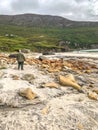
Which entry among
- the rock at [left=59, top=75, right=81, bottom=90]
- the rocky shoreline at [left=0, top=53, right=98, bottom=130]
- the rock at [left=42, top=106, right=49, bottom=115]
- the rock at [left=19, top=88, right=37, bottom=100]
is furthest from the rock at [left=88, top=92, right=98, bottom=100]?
the rock at [left=42, top=106, right=49, bottom=115]

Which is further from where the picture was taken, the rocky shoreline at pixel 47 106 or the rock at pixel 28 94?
the rock at pixel 28 94

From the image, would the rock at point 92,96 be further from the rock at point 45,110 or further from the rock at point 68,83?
the rock at point 45,110

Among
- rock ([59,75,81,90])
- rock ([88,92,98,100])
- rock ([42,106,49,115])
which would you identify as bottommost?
rock ([42,106,49,115])

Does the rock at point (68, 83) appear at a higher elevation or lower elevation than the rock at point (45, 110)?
higher

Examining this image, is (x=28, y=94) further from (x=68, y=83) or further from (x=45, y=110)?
(x=68, y=83)

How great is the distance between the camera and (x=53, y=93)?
18.5 m

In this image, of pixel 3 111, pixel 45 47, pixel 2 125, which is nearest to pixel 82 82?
pixel 3 111

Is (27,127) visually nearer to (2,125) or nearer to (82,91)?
(2,125)

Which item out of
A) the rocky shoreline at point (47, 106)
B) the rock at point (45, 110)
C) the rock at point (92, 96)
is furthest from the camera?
the rock at point (92, 96)

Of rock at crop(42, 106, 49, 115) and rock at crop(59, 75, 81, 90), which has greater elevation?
rock at crop(59, 75, 81, 90)

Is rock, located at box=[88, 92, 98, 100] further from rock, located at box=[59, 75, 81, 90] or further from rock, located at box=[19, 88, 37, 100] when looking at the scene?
rock, located at box=[19, 88, 37, 100]

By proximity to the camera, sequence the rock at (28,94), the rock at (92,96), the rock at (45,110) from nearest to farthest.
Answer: the rock at (45,110)
the rock at (28,94)
the rock at (92,96)

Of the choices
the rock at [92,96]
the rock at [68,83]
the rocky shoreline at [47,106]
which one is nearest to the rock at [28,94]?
the rocky shoreline at [47,106]

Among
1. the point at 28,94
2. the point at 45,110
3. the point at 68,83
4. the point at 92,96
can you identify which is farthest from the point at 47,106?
the point at 68,83
